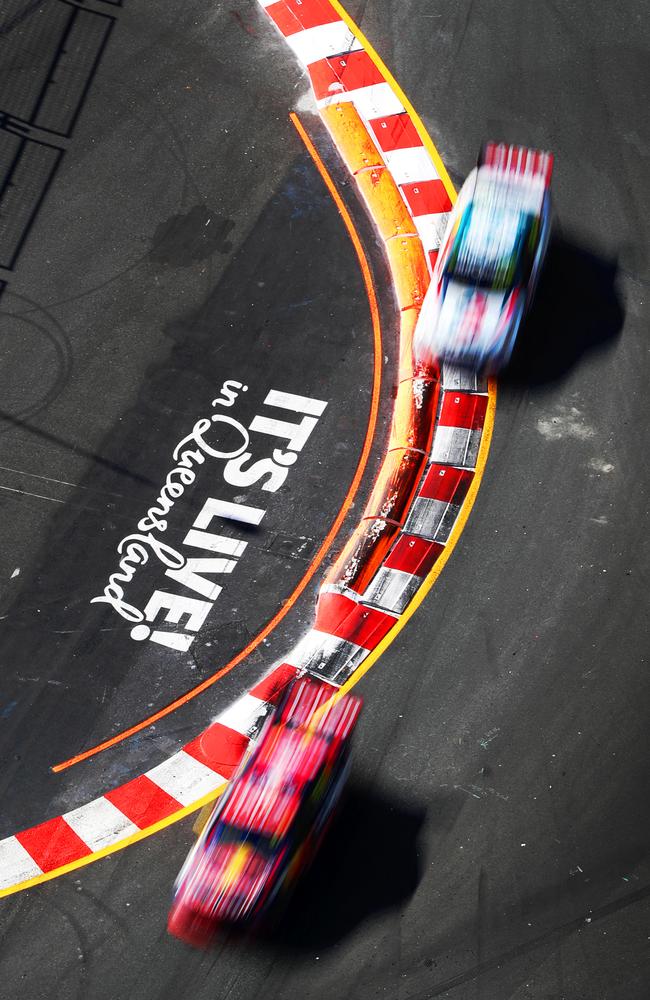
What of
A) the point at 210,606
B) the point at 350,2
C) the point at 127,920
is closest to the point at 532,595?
the point at 210,606

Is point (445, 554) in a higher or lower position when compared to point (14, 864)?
higher

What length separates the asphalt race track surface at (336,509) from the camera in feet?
36.7

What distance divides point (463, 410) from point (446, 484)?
3.63ft

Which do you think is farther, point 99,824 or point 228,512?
point 228,512

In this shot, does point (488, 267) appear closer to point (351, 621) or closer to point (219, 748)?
point (351, 621)

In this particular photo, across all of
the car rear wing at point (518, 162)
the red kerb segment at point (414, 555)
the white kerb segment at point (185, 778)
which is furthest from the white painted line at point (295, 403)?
the white kerb segment at point (185, 778)

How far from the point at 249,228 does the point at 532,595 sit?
6715mm

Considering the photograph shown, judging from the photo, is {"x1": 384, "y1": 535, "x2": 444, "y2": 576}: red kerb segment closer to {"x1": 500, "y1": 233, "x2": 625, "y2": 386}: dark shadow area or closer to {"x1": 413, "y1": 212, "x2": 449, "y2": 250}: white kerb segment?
{"x1": 500, "y1": 233, "x2": 625, "y2": 386}: dark shadow area

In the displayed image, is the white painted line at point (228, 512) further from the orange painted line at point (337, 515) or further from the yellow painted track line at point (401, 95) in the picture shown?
the yellow painted track line at point (401, 95)

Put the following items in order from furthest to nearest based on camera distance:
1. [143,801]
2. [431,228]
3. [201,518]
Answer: [431,228] < [201,518] < [143,801]

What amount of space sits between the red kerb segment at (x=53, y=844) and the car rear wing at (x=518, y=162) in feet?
Answer: 34.4

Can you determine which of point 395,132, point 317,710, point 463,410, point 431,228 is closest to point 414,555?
point 463,410

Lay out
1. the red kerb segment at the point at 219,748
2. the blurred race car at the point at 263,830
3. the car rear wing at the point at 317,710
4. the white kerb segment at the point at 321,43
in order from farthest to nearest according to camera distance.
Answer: the white kerb segment at the point at 321,43, the red kerb segment at the point at 219,748, the car rear wing at the point at 317,710, the blurred race car at the point at 263,830

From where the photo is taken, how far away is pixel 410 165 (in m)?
14.0
